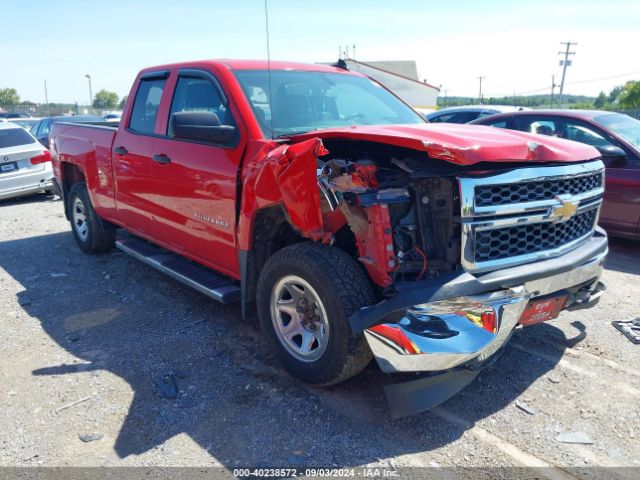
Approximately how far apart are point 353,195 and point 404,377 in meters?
1.28

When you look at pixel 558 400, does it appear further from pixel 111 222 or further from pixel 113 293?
pixel 111 222

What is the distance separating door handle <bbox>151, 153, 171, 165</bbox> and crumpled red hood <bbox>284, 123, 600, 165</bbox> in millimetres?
1491

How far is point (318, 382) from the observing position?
3.24 meters

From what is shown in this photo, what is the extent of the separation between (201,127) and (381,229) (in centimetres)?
146

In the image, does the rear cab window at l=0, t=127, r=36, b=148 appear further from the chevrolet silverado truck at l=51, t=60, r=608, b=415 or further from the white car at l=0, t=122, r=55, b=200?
the chevrolet silverado truck at l=51, t=60, r=608, b=415

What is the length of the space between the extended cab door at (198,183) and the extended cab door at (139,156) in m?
0.16

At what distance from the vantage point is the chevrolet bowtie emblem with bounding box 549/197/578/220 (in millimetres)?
3110

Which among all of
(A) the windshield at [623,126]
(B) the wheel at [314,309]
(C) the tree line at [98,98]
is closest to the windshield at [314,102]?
(B) the wheel at [314,309]

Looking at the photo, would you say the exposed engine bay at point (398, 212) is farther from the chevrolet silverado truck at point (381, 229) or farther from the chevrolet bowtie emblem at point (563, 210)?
the chevrolet bowtie emblem at point (563, 210)

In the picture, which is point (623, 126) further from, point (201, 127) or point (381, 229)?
point (201, 127)

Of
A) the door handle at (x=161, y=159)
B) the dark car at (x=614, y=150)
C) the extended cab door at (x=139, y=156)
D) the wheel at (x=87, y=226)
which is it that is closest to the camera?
the door handle at (x=161, y=159)

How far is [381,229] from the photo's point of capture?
9.51ft

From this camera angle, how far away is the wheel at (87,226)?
20.7 feet

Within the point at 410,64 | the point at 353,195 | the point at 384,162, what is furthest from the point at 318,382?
the point at 410,64
